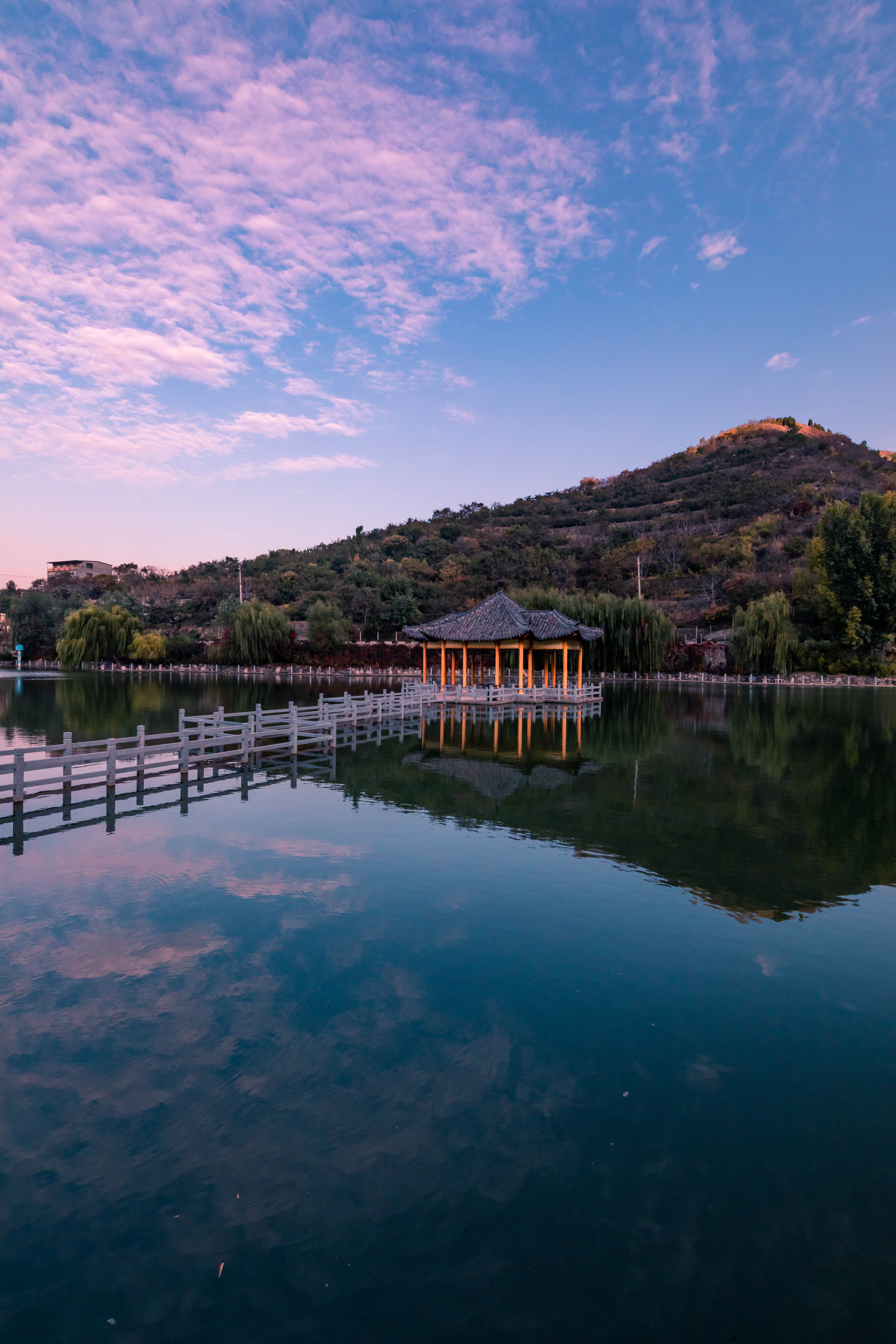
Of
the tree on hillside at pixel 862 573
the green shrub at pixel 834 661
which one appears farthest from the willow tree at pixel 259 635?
the tree on hillside at pixel 862 573

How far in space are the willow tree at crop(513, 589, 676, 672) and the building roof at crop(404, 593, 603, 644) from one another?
14950mm

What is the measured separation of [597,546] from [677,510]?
16764mm

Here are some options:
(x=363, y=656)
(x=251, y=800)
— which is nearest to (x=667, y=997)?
(x=251, y=800)

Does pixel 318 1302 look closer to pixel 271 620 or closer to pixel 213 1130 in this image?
pixel 213 1130

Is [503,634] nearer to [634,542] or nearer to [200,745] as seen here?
[200,745]

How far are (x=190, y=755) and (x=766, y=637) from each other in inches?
1570

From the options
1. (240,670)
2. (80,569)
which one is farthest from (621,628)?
(80,569)

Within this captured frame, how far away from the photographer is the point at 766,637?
4603 cm

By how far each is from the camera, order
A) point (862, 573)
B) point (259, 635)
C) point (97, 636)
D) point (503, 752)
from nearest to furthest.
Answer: point (503, 752) → point (862, 573) → point (259, 635) → point (97, 636)

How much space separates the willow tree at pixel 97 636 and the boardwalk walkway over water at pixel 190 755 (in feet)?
135

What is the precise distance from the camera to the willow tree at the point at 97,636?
62.2m

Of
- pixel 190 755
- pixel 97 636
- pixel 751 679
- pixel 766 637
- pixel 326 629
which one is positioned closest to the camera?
pixel 190 755

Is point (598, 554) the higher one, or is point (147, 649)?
point (598, 554)

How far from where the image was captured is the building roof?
96.0ft
